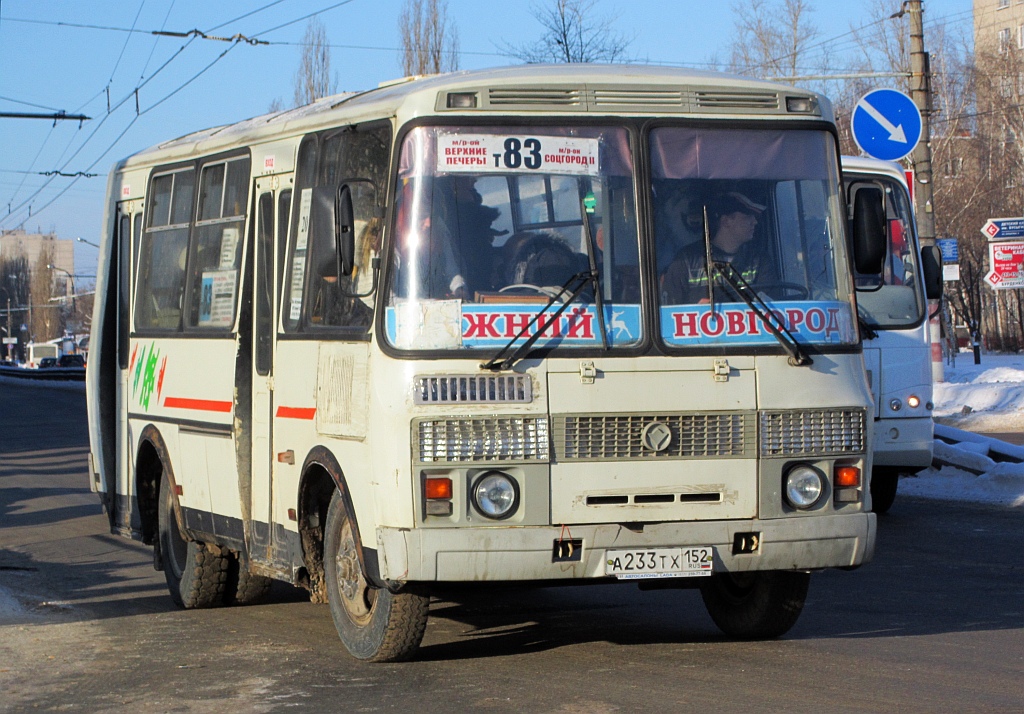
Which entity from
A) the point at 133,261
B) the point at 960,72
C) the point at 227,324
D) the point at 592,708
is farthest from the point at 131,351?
the point at 960,72

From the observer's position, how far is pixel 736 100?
282 inches

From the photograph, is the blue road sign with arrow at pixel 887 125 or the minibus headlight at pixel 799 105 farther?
the blue road sign with arrow at pixel 887 125

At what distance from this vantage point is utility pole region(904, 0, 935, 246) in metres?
22.5

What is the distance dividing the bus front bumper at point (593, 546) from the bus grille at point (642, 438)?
0.31 metres

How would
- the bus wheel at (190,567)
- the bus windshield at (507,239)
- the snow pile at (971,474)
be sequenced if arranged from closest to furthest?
1. the bus windshield at (507,239)
2. the bus wheel at (190,567)
3. the snow pile at (971,474)

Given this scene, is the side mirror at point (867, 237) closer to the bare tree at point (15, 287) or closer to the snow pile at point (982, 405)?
the snow pile at point (982, 405)

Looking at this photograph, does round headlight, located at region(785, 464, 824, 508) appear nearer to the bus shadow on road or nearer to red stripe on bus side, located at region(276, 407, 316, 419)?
the bus shadow on road

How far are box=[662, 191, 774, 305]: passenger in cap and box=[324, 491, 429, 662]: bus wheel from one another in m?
1.83

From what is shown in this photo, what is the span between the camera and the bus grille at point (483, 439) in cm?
657

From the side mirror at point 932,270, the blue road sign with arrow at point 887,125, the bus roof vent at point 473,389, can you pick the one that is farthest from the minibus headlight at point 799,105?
the blue road sign with arrow at point 887,125

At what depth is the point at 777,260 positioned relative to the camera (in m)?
7.09

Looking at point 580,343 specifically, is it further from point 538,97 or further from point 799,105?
point 799,105

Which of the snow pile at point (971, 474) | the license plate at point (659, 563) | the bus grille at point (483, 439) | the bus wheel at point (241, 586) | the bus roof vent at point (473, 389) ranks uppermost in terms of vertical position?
the bus roof vent at point (473, 389)

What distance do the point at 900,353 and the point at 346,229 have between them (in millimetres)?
8387
